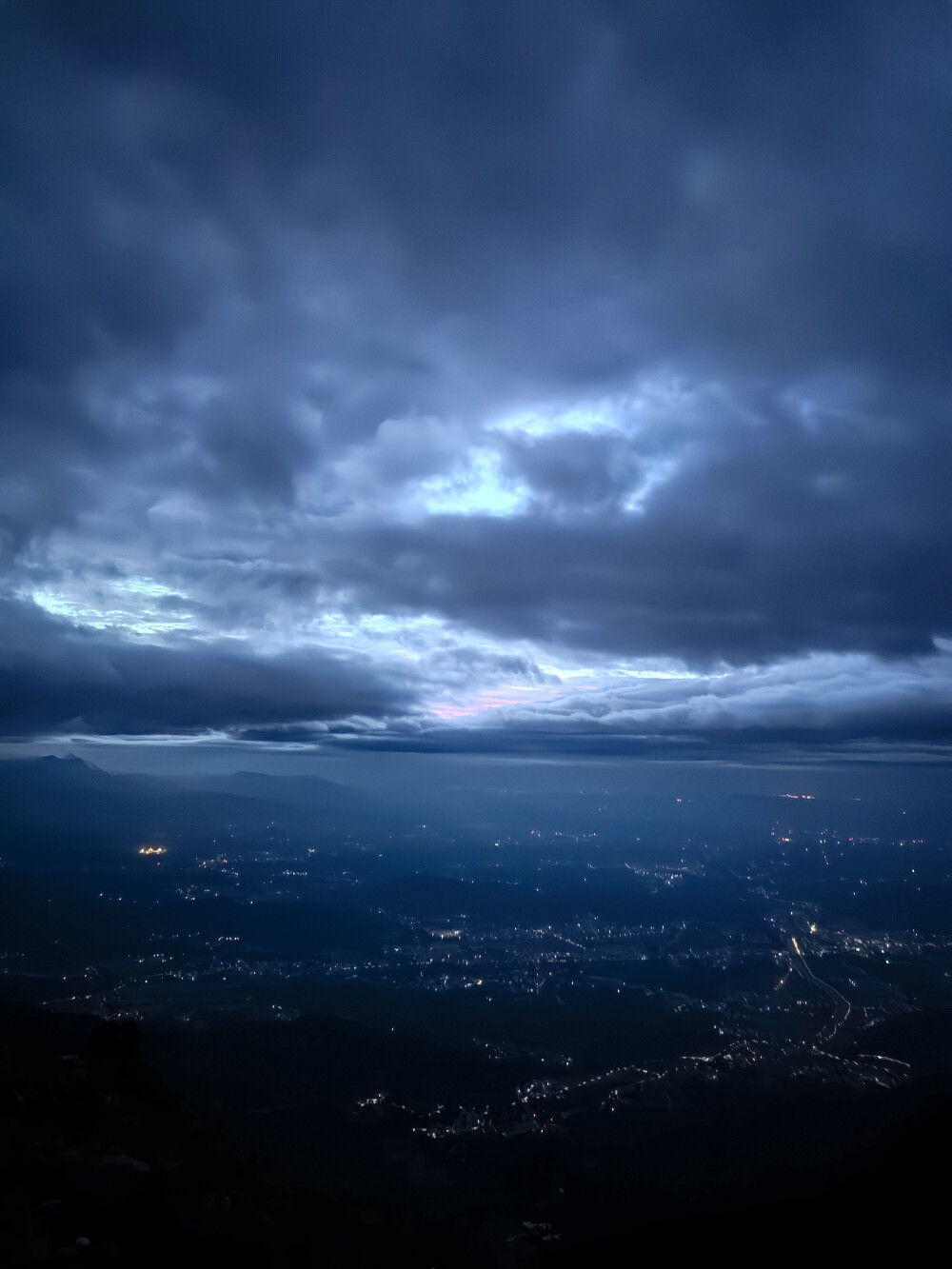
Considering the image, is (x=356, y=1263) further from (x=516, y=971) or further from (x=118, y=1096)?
(x=516, y=971)

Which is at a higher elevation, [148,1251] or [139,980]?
[148,1251]

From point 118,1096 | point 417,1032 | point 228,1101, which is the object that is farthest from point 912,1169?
point 118,1096

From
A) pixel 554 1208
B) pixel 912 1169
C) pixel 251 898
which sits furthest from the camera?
A: pixel 251 898

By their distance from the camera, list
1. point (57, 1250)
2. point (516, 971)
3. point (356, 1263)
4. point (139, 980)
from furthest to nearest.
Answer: point (516, 971), point (139, 980), point (356, 1263), point (57, 1250)

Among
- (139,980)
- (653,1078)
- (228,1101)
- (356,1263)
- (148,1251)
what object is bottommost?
(139,980)

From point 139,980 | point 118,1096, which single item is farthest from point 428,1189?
point 139,980

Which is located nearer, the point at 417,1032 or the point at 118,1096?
the point at 118,1096
